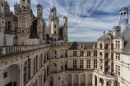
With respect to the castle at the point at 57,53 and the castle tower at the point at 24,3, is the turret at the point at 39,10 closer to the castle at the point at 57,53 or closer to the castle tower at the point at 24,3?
the castle at the point at 57,53

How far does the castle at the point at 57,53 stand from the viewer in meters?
15.2

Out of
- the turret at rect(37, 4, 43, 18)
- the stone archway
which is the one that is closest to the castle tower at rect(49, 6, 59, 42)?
the turret at rect(37, 4, 43, 18)

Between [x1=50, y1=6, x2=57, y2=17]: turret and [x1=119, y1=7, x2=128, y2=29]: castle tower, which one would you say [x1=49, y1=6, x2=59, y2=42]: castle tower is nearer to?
[x1=50, y1=6, x2=57, y2=17]: turret

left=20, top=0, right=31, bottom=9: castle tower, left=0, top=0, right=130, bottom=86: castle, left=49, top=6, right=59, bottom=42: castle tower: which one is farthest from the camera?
left=49, top=6, right=59, bottom=42: castle tower

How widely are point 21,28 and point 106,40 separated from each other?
68.6 feet

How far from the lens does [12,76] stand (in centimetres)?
1066

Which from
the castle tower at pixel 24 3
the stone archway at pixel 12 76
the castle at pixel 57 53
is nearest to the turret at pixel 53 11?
the castle at pixel 57 53

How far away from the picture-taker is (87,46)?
3588 cm

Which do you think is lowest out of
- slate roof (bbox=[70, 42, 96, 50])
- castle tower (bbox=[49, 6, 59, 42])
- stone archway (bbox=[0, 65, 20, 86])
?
stone archway (bbox=[0, 65, 20, 86])

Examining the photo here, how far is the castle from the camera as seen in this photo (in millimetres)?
15155

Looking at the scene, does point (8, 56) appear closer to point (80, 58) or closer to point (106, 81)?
point (106, 81)

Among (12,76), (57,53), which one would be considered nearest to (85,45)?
(57,53)

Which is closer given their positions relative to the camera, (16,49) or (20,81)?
(16,49)

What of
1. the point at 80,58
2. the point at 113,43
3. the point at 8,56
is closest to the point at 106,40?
the point at 113,43
